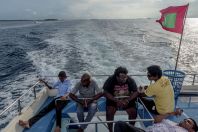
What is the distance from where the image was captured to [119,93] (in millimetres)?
5207

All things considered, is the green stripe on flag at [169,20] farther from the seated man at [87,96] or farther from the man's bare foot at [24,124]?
the man's bare foot at [24,124]

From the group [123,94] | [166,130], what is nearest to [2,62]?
[123,94]

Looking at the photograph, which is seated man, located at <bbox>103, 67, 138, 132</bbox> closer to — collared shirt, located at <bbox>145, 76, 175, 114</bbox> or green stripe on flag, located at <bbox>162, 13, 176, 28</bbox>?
collared shirt, located at <bbox>145, 76, 175, 114</bbox>

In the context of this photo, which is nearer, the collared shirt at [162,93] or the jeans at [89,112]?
the collared shirt at [162,93]

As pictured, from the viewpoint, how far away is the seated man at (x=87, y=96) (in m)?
5.13

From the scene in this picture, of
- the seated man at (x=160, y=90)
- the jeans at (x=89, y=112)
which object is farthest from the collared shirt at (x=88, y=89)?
the seated man at (x=160, y=90)

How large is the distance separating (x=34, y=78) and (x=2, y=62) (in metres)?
8.17

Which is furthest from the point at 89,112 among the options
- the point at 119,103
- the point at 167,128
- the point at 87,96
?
the point at 167,128

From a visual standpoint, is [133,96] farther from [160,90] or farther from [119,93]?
[160,90]

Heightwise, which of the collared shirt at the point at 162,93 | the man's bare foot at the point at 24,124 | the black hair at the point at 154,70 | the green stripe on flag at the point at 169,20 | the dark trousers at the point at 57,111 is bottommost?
the man's bare foot at the point at 24,124

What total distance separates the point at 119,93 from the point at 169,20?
88.8 inches

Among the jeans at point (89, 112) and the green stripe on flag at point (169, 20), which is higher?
the green stripe on flag at point (169, 20)

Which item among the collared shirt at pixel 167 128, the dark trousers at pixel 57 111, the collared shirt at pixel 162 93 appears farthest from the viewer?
the dark trousers at pixel 57 111

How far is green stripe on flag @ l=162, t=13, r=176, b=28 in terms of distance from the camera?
225 inches
